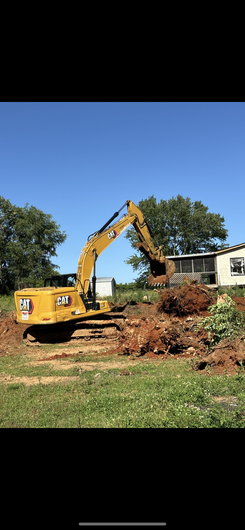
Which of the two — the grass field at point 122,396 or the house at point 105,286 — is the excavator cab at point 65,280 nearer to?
the grass field at point 122,396

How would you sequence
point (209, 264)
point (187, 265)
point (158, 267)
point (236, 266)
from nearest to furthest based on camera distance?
1. point (158, 267)
2. point (236, 266)
3. point (209, 264)
4. point (187, 265)

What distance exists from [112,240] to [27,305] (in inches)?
144

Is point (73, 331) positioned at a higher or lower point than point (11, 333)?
higher

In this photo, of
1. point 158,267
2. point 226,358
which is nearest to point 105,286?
point 158,267

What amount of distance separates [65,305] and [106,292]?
95.2 feet

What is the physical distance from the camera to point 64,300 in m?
10.3

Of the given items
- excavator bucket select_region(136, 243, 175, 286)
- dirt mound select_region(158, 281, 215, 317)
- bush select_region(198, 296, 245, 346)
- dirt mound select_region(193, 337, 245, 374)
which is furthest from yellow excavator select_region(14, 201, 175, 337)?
dirt mound select_region(193, 337, 245, 374)

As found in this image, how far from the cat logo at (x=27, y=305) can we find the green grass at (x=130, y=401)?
378cm

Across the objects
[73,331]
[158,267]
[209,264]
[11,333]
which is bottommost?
[11,333]

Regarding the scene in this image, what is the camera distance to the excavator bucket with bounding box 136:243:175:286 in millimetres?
12680

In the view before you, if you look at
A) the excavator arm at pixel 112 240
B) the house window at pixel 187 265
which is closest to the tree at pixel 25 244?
the house window at pixel 187 265

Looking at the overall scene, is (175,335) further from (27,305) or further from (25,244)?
(25,244)
